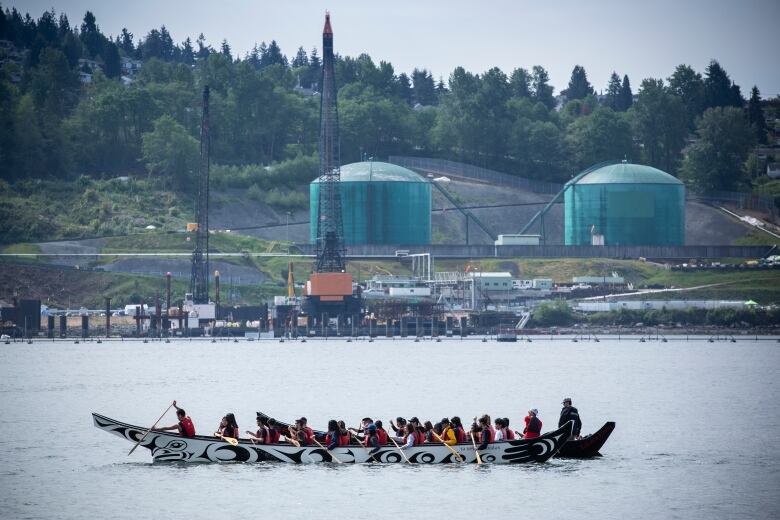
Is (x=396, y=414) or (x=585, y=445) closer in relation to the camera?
(x=585, y=445)

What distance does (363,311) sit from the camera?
650 ft

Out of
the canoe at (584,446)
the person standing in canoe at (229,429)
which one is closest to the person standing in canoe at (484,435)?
the canoe at (584,446)

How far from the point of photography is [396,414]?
3484 inches

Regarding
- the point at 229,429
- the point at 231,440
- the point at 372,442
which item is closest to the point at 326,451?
the point at 372,442

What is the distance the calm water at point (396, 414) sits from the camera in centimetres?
5878

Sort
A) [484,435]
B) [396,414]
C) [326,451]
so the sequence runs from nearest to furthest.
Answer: [484,435]
[326,451]
[396,414]

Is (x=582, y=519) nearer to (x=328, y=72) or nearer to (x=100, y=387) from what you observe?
(x=100, y=387)

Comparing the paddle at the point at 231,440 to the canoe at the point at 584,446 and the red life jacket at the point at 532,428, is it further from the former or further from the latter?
the canoe at the point at 584,446

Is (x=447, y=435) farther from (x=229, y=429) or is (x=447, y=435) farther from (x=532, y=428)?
(x=229, y=429)

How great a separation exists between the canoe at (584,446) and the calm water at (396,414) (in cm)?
69

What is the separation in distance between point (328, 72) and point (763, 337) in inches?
2543

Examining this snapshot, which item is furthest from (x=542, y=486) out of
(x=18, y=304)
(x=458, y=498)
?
(x=18, y=304)

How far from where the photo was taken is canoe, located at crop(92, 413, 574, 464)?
65.5 metres

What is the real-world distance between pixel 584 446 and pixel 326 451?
1174cm
